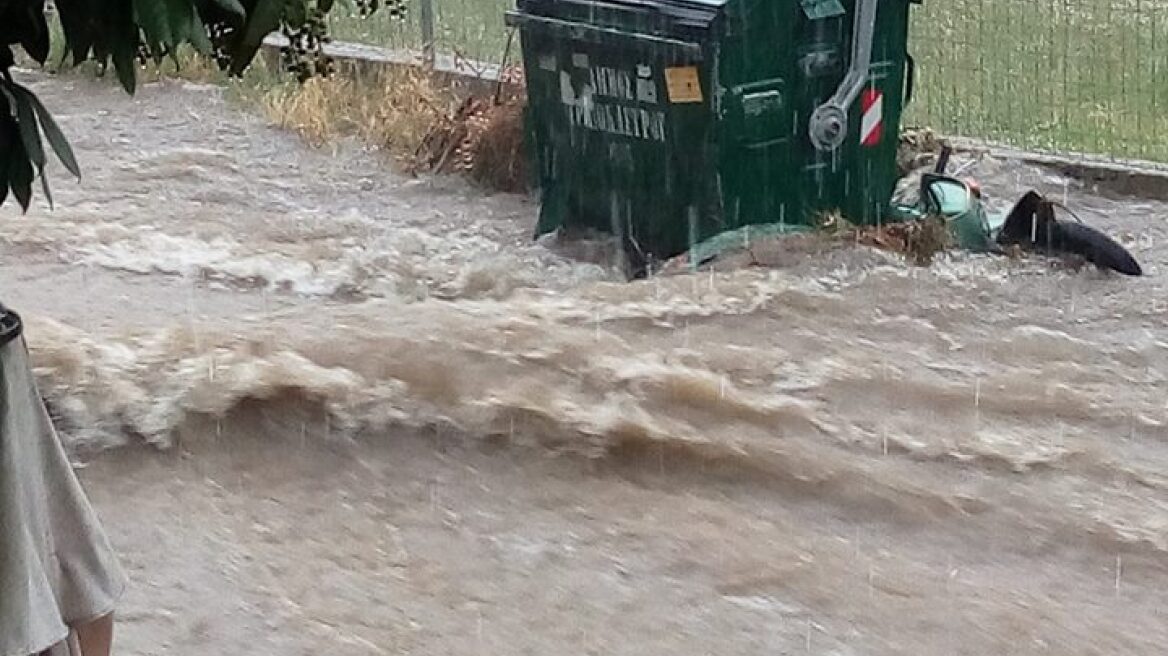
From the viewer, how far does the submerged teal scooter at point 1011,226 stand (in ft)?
24.4

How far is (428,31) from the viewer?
10719 millimetres

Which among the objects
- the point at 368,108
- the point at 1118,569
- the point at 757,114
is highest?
the point at 757,114

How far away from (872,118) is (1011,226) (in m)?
0.75

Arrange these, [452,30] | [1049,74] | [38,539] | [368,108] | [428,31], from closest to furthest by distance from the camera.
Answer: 1. [38,539]
2. [1049,74]
3. [368,108]
4. [428,31]
5. [452,30]

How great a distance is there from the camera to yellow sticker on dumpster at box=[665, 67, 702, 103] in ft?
23.4

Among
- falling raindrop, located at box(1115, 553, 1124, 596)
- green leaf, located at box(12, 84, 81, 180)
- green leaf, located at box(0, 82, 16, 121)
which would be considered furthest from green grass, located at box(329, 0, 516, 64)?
green leaf, located at box(0, 82, 16, 121)

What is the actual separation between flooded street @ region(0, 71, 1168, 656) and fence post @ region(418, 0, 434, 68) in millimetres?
2358

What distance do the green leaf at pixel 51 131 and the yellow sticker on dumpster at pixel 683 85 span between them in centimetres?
476

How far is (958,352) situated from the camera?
21.1 ft

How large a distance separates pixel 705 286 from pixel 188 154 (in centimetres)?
397

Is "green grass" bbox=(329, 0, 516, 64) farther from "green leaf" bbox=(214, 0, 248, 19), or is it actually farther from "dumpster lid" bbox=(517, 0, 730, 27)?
"green leaf" bbox=(214, 0, 248, 19)

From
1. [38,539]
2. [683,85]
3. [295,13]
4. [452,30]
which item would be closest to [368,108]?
[452,30]

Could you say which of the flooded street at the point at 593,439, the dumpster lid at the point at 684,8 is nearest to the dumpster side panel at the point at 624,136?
the dumpster lid at the point at 684,8

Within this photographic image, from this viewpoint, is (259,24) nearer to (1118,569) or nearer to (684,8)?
(1118,569)
